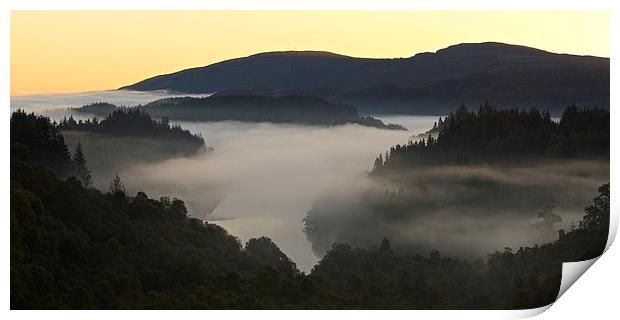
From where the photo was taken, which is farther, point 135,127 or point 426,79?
point 426,79

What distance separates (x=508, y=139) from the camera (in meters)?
8.03

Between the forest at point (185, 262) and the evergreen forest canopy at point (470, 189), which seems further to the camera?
the evergreen forest canopy at point (470, 189)

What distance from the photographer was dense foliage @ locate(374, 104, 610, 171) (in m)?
8.01

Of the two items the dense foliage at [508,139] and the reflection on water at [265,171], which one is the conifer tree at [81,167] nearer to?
the reflection on water at [265,171]

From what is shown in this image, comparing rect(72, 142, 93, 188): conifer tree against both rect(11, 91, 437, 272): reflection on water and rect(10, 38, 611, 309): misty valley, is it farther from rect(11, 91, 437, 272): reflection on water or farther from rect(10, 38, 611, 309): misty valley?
rect(11, 91, 437, 272): reflection on water

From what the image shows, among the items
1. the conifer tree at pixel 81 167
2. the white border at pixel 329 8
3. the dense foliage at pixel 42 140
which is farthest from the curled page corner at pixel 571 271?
the dense foliage at pixel 42 140

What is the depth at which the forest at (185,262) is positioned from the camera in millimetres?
7801

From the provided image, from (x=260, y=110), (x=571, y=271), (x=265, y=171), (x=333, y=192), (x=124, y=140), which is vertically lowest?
(x=571, y=271)

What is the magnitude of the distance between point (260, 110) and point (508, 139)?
1.66 meters

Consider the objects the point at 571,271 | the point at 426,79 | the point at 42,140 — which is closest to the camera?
the point at 42,140

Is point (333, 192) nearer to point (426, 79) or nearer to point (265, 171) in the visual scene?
point (265, 171)

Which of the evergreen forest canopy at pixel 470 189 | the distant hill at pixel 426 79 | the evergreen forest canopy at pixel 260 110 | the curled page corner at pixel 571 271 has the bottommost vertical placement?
the curled page corner at pixel 571 271

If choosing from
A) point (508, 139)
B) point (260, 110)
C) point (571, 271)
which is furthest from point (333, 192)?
point (571, 271)

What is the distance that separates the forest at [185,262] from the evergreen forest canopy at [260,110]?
0.56 m
